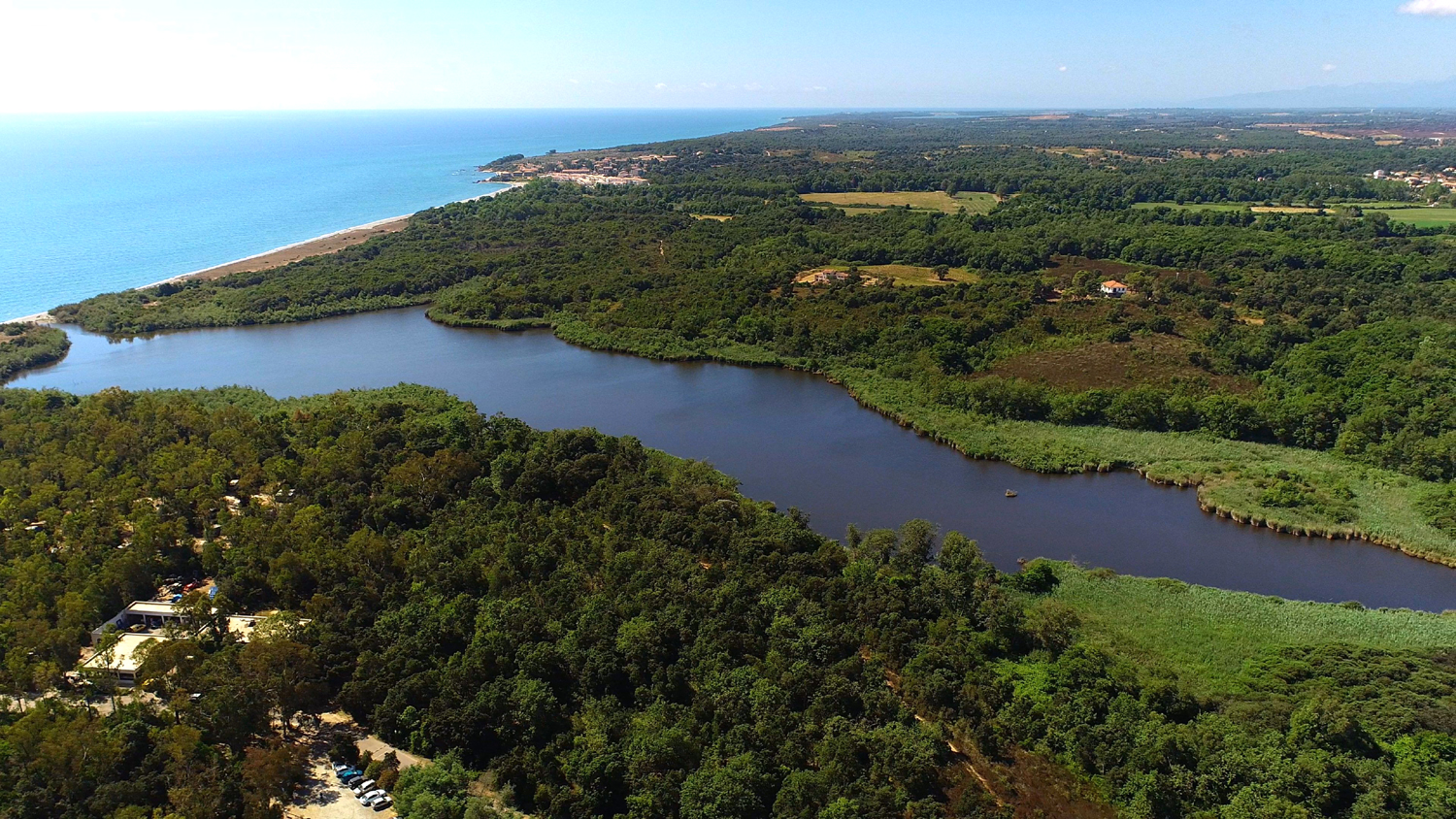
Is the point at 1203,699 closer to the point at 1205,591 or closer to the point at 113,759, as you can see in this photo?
the point at 1205,591

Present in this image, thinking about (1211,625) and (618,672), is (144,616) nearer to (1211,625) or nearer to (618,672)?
(618,672)

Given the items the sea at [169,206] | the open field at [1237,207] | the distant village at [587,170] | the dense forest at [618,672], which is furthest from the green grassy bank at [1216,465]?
the distant village at [587,170]

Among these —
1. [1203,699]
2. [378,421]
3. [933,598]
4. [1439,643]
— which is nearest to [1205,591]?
[1439,643]

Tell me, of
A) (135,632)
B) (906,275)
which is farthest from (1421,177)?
(135,632)

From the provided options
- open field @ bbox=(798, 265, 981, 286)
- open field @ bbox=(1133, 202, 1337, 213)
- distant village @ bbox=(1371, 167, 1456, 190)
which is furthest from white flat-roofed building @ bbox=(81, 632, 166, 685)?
distant village @ bbox=(1371, 167, 1456, 190)

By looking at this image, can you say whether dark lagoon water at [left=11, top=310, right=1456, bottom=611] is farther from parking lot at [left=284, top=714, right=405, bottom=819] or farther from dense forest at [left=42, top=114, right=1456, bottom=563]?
parking lot at [left=284, top=714, right=405, bottom=819]

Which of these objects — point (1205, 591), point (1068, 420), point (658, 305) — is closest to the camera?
point (1205, 591)
